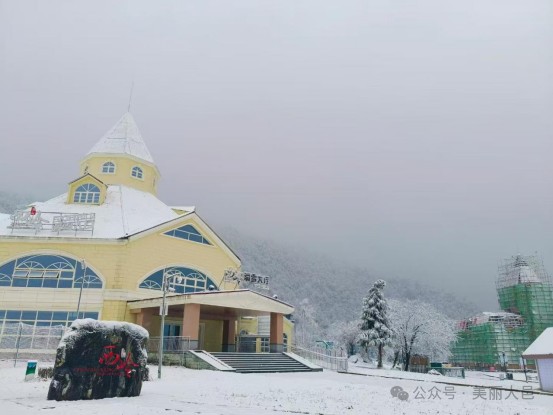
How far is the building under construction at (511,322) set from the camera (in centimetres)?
6962

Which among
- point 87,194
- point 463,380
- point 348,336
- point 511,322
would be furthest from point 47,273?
point 511,322

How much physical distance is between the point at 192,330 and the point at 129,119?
26812 millimetres

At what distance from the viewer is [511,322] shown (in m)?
72.6

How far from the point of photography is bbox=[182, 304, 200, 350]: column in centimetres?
2381

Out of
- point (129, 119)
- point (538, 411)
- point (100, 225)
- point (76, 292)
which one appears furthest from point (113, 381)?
point (129, 119)

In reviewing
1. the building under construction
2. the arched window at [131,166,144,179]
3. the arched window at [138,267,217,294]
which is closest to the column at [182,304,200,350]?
the arched window at [138,267,217,294]

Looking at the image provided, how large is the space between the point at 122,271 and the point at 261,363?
448 inches

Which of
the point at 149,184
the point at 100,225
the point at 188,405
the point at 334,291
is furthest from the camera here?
the point at 334,291

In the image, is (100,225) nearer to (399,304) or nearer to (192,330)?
(192,330)

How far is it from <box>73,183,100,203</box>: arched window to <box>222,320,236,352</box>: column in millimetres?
13921

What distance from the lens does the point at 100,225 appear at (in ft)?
102

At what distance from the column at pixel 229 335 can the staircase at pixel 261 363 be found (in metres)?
6.43

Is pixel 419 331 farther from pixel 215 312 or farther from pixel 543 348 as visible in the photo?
pixel 215 312

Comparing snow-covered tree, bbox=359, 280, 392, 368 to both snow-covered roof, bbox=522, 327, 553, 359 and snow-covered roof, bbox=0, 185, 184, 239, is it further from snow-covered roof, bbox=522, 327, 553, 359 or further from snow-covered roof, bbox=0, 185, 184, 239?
snow-covered roof, bbox=0, 185, 184, 239
